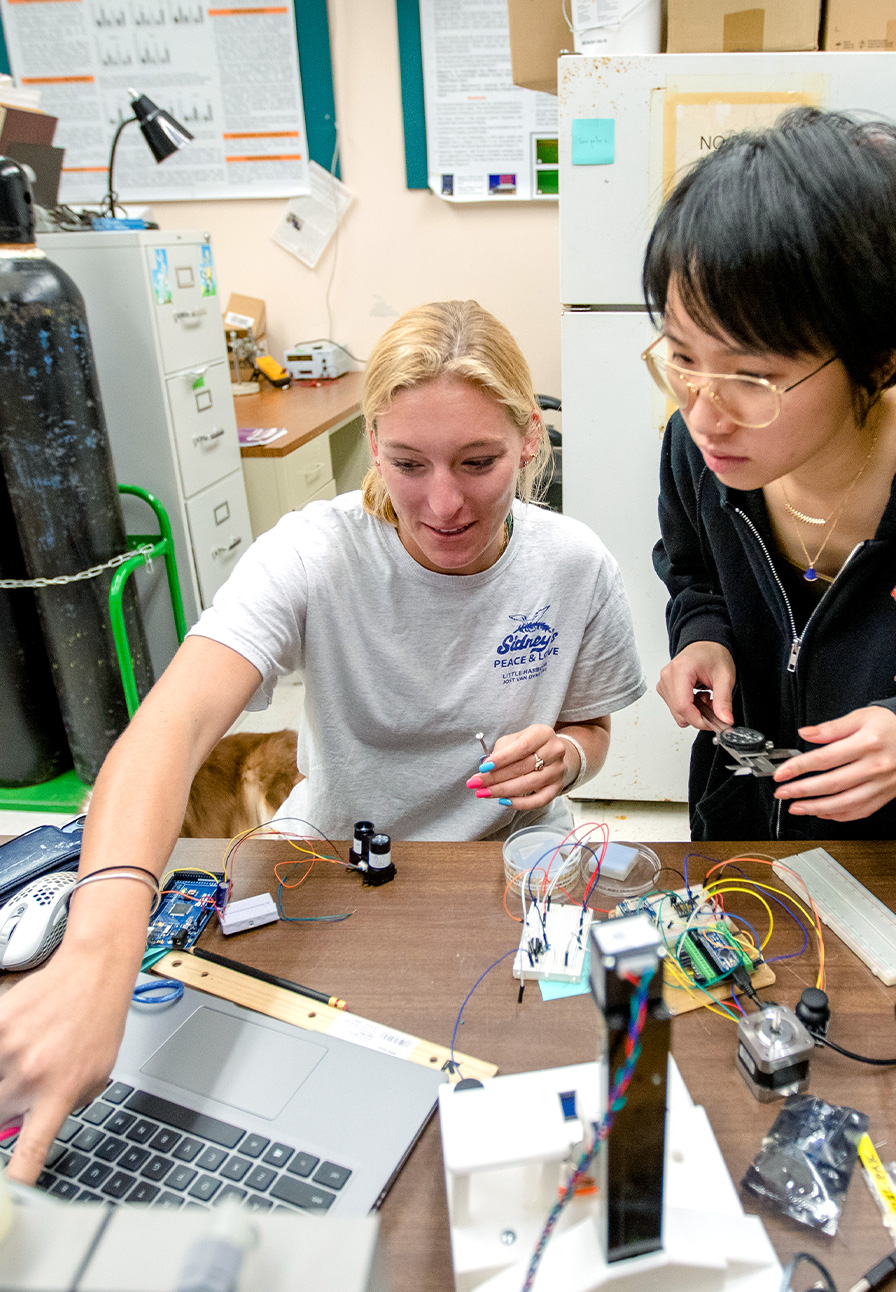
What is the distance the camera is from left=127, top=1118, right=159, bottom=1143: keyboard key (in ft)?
2.14

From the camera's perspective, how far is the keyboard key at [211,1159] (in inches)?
24.8

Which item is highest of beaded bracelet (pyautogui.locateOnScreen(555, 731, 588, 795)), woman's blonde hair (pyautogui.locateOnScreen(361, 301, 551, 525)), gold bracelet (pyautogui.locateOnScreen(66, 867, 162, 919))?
woman's blonde hair (pyautogui.locateOnScreen(361, 301, 551, 525))

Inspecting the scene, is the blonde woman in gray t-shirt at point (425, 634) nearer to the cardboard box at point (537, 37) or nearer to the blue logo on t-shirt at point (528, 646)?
the blue logo on t-shirt at point (528, 646)

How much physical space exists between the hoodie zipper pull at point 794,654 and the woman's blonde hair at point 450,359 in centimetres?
40

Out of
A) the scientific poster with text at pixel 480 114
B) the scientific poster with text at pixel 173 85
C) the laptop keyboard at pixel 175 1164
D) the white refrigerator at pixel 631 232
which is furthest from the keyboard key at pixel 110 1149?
the scientific poster with text at pixel 173 85

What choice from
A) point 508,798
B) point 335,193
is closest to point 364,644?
point 508,798

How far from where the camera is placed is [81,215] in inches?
95.1

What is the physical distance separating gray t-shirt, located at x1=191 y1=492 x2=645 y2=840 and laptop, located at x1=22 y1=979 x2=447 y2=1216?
0.47 meters

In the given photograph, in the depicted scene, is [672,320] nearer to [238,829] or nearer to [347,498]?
[347,498]

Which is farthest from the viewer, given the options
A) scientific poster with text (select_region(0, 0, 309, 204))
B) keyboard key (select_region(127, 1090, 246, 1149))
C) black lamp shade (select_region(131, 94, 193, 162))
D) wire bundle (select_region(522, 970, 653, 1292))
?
scientific poster with text (select_region(0, 0, 309, 204))

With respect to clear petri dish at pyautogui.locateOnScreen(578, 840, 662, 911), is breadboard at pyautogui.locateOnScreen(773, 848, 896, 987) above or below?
above

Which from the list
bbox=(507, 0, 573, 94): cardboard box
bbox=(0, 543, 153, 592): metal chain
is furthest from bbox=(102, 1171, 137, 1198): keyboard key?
bbox=(507, 0, 573, 94): cardboard box

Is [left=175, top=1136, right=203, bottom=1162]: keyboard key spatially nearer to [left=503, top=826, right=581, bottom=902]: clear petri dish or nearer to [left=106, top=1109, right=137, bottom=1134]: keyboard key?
[left=106, top=1109, right=137, bottom=1134]: keyboard key

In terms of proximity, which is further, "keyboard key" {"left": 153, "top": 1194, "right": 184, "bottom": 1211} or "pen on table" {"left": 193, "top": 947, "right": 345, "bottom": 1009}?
"pen on table" {"left": 193, "top": 947, "right": 345, "bottom": 1009}
